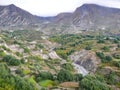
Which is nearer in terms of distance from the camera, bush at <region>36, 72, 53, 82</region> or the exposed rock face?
bush at <region>36, 72, 53, 82</region>

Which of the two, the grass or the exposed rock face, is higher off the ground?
the grass

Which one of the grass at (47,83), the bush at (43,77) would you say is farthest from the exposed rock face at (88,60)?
the grass at (47,83)

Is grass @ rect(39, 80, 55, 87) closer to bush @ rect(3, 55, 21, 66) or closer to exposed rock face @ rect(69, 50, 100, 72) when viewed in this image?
bush @ rect(3, 55, 21, 66)

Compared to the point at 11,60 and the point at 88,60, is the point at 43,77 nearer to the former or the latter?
the point at 11,60

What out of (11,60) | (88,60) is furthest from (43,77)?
(88,60)

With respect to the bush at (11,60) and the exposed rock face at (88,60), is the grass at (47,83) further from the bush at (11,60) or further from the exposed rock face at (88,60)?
the exposed rock face at (88,60)

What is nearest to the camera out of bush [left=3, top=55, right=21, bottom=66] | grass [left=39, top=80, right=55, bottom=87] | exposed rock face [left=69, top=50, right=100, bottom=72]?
grass [left=39, top=80, right=55, bottom=87]

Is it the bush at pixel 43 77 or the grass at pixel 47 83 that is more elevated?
the bush at pixel 43 77

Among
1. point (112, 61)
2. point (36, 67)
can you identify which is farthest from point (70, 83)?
point (112, 61)

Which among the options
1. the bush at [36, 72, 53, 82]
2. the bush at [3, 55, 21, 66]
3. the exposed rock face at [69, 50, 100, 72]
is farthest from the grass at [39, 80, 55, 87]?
the exposed rock face at [69, 50, 100, 72]

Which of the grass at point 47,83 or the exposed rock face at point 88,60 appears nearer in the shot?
the grass at point 47,83

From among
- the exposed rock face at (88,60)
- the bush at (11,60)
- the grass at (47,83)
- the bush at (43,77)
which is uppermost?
the bush at (11,60)
